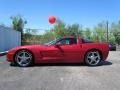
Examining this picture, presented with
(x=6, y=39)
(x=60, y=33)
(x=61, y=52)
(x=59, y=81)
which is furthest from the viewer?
(x=60, y=33)

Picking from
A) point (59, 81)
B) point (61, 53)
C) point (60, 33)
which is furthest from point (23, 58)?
point (60, 33)

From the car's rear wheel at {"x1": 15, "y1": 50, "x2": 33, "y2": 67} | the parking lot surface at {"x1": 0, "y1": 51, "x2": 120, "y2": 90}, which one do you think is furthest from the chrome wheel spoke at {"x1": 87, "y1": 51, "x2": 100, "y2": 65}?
the parking lot surface at {"x1": 0, "y1": 51, "x2": 120, "y2": 90}

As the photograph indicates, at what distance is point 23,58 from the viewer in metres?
12.9

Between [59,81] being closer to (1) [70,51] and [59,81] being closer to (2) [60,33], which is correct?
(1) [70,51]

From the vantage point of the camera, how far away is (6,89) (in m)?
7.58

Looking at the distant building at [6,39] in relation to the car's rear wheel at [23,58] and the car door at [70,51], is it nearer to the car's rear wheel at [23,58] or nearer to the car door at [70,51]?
the car's rear wheel at [23,58]

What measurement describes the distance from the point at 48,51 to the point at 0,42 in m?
11.2

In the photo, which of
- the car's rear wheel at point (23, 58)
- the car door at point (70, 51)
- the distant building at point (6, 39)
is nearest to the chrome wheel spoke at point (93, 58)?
the car door at point (70, 51)

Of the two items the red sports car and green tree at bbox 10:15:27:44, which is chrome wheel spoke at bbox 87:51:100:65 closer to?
the red sports car

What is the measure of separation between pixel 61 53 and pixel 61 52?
0.04 m

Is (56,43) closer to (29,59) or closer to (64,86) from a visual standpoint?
(29,59)

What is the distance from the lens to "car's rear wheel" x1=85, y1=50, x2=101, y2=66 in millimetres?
13305

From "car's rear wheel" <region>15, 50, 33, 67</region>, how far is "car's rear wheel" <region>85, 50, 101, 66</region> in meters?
2.38

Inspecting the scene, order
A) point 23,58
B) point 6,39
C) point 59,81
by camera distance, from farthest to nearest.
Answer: point 6,39
point 23,58
point 59,81
